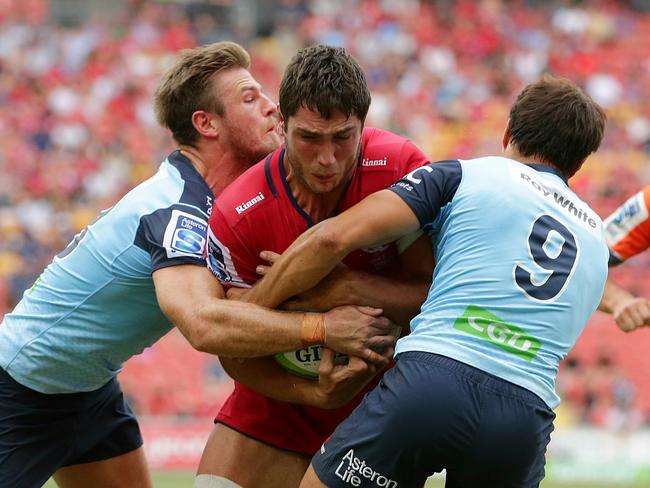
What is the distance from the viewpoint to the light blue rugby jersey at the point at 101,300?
5043 millimetres

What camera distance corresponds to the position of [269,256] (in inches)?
181

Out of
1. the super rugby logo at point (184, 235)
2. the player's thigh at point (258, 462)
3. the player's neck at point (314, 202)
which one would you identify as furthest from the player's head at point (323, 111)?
the player's thigh at point (258, 462)

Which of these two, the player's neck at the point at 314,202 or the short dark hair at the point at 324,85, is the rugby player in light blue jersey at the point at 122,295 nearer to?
the player's neck at the point at 314,202

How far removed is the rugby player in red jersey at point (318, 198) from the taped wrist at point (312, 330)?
11cm

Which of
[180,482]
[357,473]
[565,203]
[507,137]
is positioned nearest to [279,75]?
[180,482]

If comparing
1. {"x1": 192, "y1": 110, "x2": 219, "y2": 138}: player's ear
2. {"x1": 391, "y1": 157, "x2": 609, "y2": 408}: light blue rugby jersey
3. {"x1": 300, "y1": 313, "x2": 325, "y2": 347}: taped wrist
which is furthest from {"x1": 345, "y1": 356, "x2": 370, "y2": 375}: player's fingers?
{"x1": 192, "y1": 110, "x2": 219, "y2": 138}: player's ear

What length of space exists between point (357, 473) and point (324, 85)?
59.4 inches

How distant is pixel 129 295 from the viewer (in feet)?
17.0

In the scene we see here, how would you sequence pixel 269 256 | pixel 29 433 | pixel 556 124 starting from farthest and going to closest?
pixel 29 433
pixel 269 256
pixel 556 124

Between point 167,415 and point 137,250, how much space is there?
8.88 meters

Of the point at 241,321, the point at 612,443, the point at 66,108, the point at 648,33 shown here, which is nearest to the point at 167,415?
the point at 612,443

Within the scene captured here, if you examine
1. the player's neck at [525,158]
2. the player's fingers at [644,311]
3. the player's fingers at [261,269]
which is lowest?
the player's fingers at [644,311]

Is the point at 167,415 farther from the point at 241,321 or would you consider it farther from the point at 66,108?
the point at 241,321

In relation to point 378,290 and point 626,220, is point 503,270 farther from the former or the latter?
point 626,220
